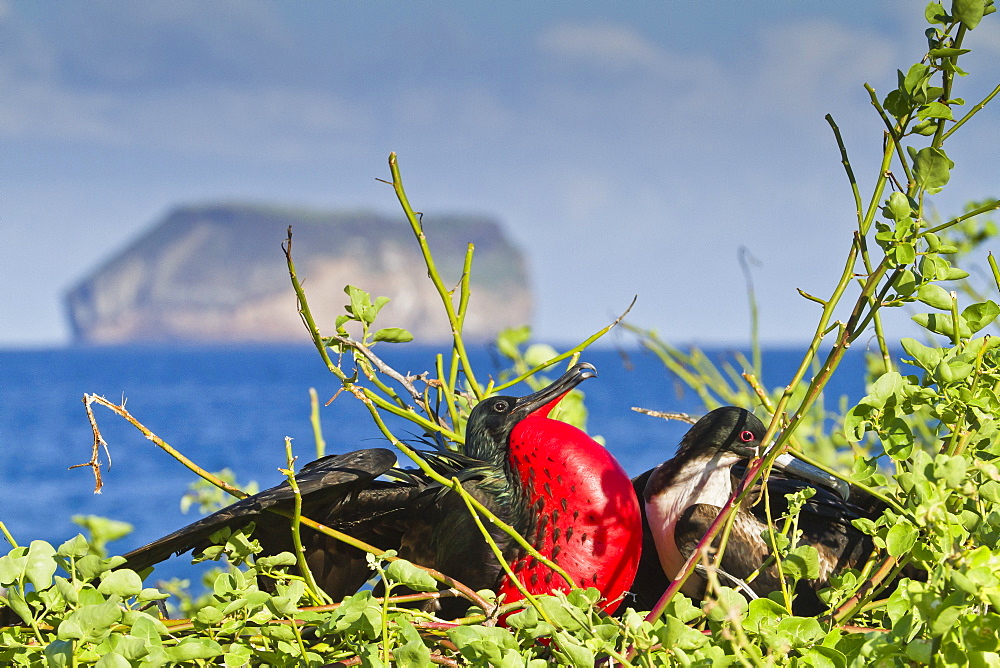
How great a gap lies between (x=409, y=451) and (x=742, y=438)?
15.6 inches

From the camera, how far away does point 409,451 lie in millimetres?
600

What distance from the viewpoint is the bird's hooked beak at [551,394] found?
899 mm

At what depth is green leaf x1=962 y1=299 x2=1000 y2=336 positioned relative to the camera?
0.56 metres

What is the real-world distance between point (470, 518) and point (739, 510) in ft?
0.83

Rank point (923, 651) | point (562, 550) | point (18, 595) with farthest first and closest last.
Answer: point (562, 550), point (18, 595), point (923, 651)

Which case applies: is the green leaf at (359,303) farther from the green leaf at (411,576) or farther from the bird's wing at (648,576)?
the bird's wing at (648,576)

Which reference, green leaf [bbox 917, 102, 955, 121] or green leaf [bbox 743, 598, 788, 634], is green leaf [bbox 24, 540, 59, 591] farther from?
green leaf [bbox 917, 102, 955, 121]

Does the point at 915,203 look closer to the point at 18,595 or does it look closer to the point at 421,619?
the point at 421,619

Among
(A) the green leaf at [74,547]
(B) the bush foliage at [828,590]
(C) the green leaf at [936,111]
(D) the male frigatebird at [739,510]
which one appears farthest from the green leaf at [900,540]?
(A) the green leaf at [74,547]

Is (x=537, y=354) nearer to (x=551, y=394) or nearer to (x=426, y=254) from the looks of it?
(x=551, y=394)

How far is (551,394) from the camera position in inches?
36.2

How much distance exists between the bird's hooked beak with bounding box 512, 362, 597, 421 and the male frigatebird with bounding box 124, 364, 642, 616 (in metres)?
0.03

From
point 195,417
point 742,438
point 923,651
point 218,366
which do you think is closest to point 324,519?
point 742,438

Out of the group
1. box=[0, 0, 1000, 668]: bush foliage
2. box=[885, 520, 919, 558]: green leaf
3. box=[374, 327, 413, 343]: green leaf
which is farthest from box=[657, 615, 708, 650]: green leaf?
box=[374, 327, 413, 343]: green leaf
